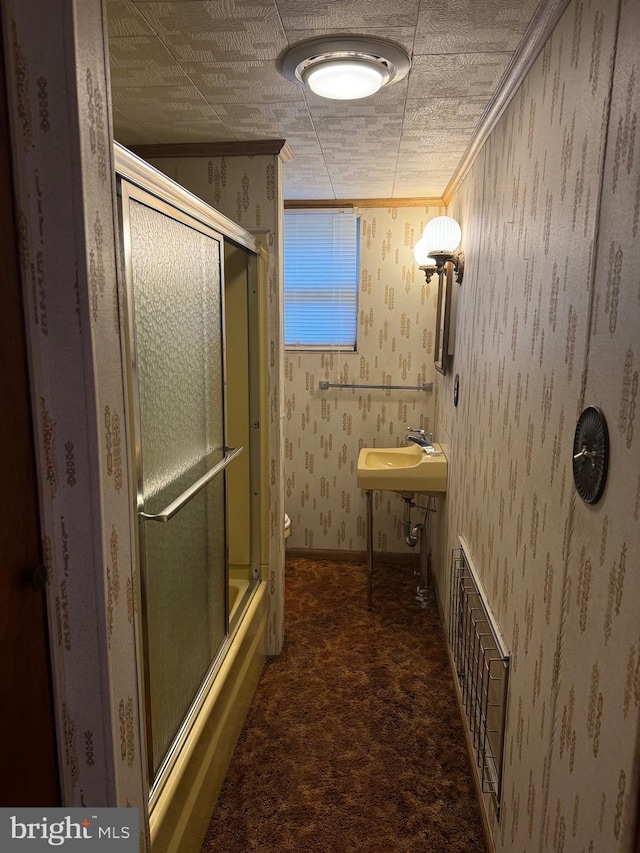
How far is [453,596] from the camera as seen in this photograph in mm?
2637

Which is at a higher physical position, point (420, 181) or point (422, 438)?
point (420, 181)

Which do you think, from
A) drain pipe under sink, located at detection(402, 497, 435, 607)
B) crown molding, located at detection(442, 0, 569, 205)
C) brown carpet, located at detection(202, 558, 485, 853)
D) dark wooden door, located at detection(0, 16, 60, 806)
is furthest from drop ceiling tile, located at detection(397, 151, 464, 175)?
brown carpet, located at detection(202, 558, 485, 853)

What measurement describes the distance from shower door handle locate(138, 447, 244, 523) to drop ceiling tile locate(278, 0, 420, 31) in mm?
1245

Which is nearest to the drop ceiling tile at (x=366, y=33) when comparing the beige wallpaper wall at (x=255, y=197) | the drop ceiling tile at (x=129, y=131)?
the drop ceiling tile at (x=129, y=131)

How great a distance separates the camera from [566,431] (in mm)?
1210

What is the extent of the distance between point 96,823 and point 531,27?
2.02 meters

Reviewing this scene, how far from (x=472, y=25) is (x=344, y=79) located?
1.33ft

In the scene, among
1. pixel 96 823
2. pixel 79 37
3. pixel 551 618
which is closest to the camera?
pixel 79 37

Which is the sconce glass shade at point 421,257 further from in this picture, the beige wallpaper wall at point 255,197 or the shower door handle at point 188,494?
the shower door handle at point 188,494

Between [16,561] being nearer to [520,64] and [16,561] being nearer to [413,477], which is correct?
[520,64]

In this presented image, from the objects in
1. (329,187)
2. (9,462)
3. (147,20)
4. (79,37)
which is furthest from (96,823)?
(329,187)

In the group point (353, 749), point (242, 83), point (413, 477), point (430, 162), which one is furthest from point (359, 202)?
point (353, 749)

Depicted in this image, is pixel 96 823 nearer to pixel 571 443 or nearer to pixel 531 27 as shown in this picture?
pixel 571 443

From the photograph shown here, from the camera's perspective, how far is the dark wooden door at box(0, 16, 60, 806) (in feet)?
3.08
